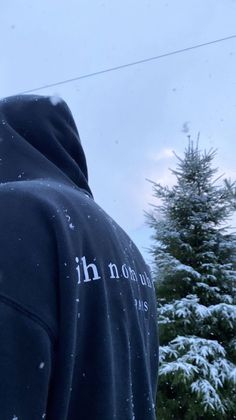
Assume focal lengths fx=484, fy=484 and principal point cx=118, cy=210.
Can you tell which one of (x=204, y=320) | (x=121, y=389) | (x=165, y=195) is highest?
(x=165, y=195)

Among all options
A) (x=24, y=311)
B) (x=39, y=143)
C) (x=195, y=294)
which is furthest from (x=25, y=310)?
(x=195, y=294)

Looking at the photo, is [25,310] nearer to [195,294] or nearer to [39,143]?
[39,143]

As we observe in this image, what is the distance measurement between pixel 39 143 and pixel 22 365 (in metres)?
0.55

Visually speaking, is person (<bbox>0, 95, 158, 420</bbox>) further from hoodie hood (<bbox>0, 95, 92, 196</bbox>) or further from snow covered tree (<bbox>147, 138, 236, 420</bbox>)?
snow covered tree (<bbox>147, 138, 236, 420</bbox>)

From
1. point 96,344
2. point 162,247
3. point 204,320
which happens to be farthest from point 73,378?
point 162,247

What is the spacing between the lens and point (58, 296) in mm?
748

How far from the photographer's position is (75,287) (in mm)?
776

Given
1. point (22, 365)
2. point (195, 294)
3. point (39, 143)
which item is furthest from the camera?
point (195, 294)

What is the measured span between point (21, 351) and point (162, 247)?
4919 millimetres

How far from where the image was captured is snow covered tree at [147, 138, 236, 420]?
4512 millimetres

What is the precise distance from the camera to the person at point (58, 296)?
674 millimetres

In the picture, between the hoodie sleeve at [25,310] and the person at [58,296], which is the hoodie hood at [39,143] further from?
the hoodie sleeve at [25,310]

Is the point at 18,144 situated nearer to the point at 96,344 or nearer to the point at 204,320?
the point at 96,344

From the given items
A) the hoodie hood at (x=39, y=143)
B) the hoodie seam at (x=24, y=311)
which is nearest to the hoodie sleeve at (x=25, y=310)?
the hoodie seam at (x=24, y=311)
